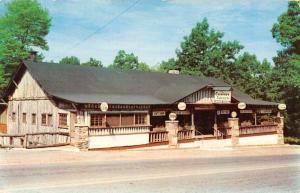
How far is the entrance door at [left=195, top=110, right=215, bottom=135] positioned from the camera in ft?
104

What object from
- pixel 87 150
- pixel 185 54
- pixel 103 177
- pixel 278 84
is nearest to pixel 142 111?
pixel 87 150

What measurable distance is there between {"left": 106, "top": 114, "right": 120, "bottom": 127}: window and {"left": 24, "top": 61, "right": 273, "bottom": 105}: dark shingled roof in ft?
2.87

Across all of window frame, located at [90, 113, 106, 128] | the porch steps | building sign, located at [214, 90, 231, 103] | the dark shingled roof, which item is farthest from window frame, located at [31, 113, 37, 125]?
building sign, located at [214, 90, 231, 103]

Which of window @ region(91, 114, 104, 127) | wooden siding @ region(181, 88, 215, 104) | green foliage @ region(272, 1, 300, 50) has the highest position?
green foliage @ region(272, 1, 300, 50)

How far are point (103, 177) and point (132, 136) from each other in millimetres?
12965

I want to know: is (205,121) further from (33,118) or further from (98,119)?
(33,118)

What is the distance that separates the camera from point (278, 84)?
41.3m

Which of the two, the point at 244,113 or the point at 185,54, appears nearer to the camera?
the point at 244,113

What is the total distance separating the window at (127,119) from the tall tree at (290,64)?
17.0m

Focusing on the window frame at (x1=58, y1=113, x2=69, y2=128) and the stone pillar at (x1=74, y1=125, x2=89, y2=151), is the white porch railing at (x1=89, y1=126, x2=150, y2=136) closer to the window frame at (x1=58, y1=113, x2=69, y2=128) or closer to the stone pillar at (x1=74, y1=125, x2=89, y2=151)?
the stone pillar at (x1=74, y1=125, x2=89, y2=151)

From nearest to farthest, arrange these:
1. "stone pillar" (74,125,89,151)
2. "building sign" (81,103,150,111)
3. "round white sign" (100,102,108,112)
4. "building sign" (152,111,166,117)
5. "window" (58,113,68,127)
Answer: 1. "stone pillar" (74,125,89,151)
2. "round white sign" (100,102,108,112)
3. "building sign" (81,103,150,111)
4. "window" (58,113,68,127)
5. "building sign" (152,111,166,117)

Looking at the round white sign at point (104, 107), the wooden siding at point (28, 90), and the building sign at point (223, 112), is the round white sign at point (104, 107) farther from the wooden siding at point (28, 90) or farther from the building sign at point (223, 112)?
the building sign at point (223, 112)

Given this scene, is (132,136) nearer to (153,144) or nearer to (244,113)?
(153,144)

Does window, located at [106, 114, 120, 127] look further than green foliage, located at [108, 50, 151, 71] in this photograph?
No
